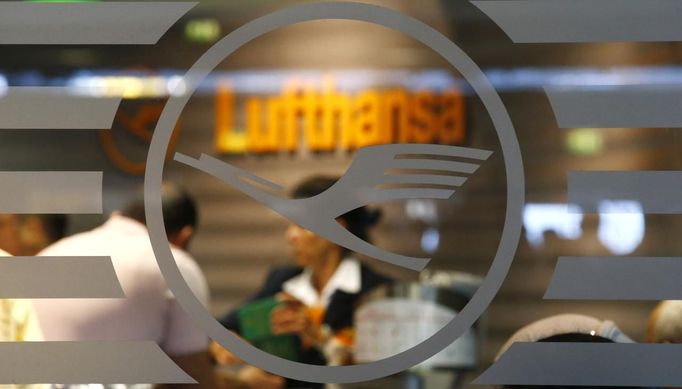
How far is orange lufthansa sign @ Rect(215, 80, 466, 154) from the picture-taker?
2059 mm

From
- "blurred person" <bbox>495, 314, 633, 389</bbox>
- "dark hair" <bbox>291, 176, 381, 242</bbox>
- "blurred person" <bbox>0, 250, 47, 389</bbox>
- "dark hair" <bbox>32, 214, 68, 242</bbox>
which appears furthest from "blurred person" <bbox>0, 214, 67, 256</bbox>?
"blurred person" <bbox>495, 314, 633, 389</bbox>

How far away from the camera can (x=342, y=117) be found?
2.15 meters

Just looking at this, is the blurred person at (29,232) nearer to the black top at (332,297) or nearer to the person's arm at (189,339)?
the person's arm at (189,339)

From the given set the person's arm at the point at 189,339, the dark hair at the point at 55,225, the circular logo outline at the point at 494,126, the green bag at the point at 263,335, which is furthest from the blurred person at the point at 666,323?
the dark hair at the point at 55,225

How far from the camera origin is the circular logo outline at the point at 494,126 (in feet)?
6.59

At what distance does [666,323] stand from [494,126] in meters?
0.54

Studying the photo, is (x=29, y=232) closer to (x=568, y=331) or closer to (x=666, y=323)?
(x=568, y=331)

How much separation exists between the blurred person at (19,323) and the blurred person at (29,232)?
108mm

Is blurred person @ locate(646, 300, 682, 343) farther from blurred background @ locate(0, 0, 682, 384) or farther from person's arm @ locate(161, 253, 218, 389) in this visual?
person's arm @ locate(161, 253, 218, 389)

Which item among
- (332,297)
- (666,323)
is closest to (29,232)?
(332,297)

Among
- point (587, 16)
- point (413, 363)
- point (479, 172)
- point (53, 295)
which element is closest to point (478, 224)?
point (479, 172)

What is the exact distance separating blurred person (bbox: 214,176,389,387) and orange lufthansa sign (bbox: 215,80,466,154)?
0.13 metres

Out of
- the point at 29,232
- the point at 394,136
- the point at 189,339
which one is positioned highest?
the point at 394,136

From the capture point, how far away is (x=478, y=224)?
1.98 m
